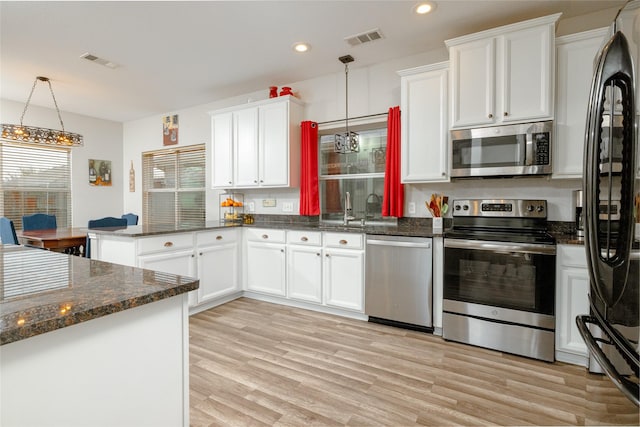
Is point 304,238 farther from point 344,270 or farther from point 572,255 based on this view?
point 572,255

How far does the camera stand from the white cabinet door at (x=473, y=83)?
262cm

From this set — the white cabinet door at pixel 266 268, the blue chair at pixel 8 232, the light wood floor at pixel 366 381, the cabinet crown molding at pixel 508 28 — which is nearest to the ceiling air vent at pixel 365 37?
the cabinet crown molding at pixel 508 28

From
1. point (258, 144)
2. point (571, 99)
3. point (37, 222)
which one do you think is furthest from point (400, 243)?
point (37, 222)

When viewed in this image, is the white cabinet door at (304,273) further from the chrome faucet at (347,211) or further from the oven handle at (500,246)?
the oven handle at (500,246)

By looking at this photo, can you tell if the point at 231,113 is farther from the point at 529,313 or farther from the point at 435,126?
the point at 529,313

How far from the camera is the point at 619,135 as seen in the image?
742mm

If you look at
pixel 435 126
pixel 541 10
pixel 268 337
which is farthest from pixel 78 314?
pixel 541 10

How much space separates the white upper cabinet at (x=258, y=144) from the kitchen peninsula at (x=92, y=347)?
2726 mm

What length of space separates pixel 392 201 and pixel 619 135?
2.59 metres

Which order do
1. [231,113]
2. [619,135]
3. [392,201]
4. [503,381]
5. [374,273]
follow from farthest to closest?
Result: [231,113] → [392,201] → [374,273] → [503,381] → [619,135]

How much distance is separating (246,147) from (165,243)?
1.57m

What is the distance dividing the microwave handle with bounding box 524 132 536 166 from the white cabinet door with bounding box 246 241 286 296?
7.90ft

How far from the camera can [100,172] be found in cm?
567

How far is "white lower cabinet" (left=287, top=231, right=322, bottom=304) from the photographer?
335 centimetres
